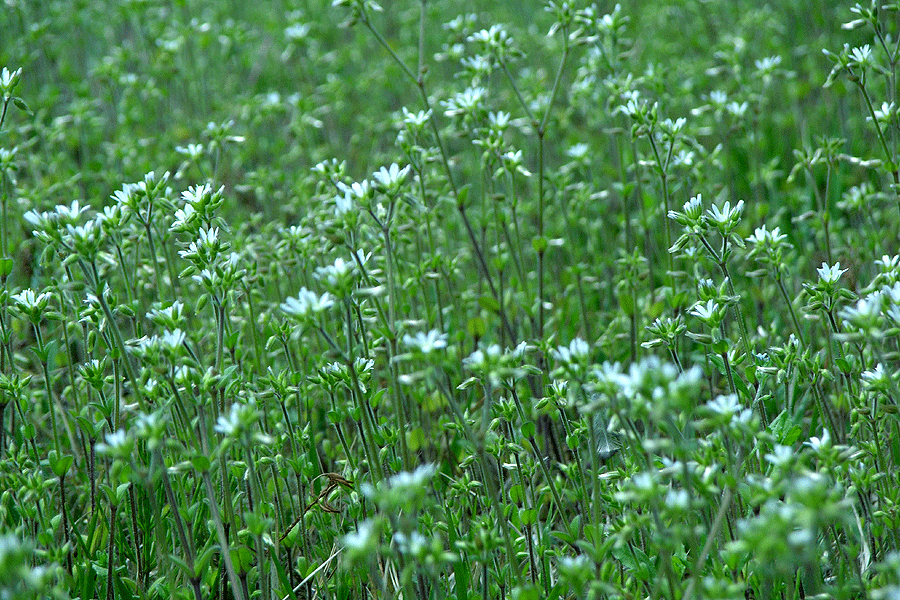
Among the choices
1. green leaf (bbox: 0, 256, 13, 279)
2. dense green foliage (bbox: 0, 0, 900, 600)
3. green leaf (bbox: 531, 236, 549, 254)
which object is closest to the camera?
dense green foliage (bbox: 0, 0, 900, 600)

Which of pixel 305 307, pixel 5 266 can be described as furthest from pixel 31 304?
pixel 305 307

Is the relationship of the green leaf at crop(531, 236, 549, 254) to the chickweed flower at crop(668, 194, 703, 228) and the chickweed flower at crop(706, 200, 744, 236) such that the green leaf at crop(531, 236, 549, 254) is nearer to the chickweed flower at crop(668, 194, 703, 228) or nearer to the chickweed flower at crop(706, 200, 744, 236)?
the chickweed flower at crop(668, 194, 703, 228)

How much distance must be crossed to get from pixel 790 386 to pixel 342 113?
4.71 m

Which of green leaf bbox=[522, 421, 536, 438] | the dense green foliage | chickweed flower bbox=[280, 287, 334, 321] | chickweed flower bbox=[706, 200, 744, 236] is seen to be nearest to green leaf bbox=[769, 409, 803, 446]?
the dense green foliage

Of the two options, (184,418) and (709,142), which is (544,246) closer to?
(184,418)

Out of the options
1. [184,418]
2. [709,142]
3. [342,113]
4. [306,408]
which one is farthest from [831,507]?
[342,113]

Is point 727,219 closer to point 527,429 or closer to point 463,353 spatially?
point 527,429

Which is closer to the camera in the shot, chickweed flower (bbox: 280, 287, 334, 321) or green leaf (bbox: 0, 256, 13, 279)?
chickweed flower (bbox: 280, 287, 334, 321)

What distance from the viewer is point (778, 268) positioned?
3.03 metres

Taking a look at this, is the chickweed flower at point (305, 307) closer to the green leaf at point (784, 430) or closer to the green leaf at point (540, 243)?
the green leaf at point (784, 430)

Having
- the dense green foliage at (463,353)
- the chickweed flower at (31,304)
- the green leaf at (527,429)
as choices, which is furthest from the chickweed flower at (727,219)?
the chickweed flower at (31,304)

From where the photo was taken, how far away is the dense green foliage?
7.91 ft

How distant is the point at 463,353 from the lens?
4227 millimetres

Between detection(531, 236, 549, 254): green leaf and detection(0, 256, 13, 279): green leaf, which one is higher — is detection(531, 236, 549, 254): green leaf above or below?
below
